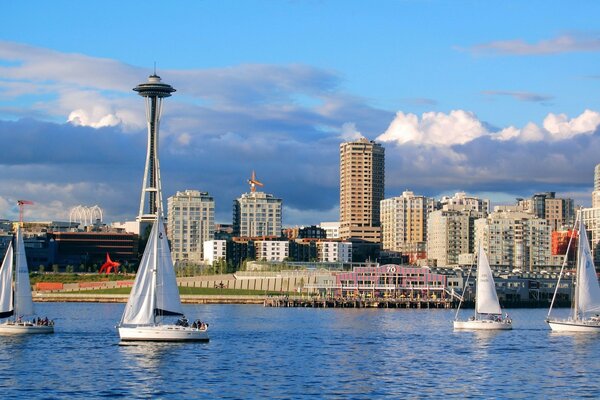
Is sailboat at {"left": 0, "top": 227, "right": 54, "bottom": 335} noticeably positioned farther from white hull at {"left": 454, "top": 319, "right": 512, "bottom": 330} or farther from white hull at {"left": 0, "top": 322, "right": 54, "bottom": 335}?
white hull at {"left": 454, "top": 319, "right": 512, "bottom": 330}

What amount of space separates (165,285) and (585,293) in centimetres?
4709

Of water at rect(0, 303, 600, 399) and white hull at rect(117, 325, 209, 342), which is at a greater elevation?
white hull at rect(117, 325, 209, 342)

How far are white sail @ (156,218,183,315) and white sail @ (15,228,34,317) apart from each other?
19896 mm

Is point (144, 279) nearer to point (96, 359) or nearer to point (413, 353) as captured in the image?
point (96, 359)

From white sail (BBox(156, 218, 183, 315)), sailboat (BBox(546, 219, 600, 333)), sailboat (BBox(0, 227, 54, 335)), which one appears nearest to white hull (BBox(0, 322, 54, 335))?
sailboat (BBox(0, 227, 54, 335))

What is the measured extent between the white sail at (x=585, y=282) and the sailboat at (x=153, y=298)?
45.0 meters

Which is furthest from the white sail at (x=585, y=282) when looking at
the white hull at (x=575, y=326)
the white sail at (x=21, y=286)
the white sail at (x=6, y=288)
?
the white sail at (x=6, y=288)

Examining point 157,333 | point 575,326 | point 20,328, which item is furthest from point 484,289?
point 20,328

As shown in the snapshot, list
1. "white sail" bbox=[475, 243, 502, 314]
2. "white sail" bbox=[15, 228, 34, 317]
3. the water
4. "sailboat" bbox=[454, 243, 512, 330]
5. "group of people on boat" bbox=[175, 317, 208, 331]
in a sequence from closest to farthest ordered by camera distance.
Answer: the water
"group of people on boat" bbox=[175, 317, 208, 331]
"white sail" bbox=[15, 228, 34, 317]
"sailboat" bbox=[454, 243, 512, 330]
"white sail" bbox=[475, 243, 502, 314]

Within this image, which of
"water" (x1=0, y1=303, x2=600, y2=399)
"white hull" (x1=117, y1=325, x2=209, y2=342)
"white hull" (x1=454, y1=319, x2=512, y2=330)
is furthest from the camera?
"white hull" (x1=454, y1=319, x2=512, y2=330)

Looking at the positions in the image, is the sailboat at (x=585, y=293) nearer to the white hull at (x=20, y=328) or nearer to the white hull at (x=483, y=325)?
the white hull at (x=483, y=325)

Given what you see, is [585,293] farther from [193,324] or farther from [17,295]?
[17,295]

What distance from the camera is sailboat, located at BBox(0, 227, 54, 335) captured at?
Result: 114m

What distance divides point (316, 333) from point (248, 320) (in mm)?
31662
